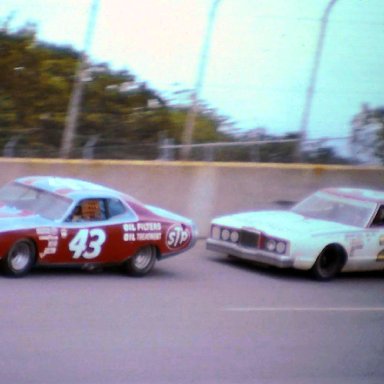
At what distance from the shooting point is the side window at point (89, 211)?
12.2 metres

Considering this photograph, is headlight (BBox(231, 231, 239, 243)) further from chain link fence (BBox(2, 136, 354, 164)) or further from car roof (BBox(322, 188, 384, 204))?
chain link fence (BBox(2, 136, 354, 164))

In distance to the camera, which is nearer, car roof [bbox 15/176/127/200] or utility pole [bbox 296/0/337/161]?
car roof [bbox 15/176/127/200]

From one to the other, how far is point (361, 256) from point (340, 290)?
105 cm

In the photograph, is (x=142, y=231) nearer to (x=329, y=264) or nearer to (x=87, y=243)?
(x=87, y=243)

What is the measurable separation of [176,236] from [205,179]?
10.8 feet

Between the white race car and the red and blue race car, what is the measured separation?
3.47 feet

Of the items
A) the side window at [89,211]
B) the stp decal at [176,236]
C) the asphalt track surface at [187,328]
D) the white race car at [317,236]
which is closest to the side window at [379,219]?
the white race car at [317,236]

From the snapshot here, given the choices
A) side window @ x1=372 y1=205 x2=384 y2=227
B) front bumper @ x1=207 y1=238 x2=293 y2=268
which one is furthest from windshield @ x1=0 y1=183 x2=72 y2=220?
side window @ x1=372 y1=205 x2=384 y2=227

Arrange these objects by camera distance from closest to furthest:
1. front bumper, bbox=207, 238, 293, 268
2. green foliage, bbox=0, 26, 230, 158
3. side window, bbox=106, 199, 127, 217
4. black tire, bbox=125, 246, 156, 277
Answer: side window, bbox=106, 199, 127, 217, black tire, bbox=125, 246, 156, 277, front bumper, bbox=207, 238, 293, 268, green foliage, bbox=0, 26, 230, 158

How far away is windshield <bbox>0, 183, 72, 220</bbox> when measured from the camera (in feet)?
39.8

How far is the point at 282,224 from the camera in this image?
1414cm

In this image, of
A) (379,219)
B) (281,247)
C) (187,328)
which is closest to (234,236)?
(281,247)

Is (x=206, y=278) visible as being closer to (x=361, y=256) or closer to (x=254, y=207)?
(x=361, y=256)

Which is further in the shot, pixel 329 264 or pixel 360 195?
pixel 360 195
